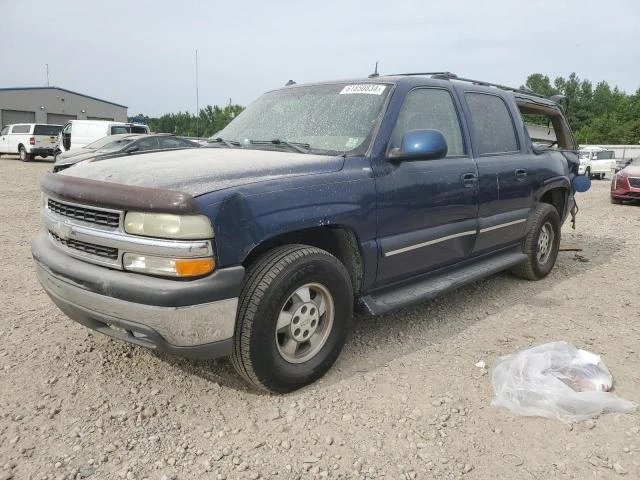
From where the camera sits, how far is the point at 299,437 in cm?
252

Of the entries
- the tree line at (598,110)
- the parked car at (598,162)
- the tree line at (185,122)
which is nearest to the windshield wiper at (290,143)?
the parked car at (598,162)

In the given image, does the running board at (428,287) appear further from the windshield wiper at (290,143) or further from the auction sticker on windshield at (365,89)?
the auction sticker on windshield at (365,89)

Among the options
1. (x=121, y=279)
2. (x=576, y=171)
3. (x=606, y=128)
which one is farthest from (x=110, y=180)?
(x=606, y=128)

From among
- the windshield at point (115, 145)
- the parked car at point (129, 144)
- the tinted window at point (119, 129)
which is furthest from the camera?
the tinted window at point (119, 129)

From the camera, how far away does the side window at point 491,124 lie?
4.21 metres

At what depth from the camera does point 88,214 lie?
266 cm

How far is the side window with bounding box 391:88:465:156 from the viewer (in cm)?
350

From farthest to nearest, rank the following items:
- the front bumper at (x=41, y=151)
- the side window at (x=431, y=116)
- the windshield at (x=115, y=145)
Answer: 1. the front bumper at (x=41, y=151)
2. the windshield at (x=115, y=145)
3. the side window at (x=431, y=116)

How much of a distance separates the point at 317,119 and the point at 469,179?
1253 mm

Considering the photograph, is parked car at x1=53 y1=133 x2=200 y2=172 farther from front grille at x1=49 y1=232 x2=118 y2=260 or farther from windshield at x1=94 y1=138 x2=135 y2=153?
front grille at x1=49 y1=232 x2=118 y2=260

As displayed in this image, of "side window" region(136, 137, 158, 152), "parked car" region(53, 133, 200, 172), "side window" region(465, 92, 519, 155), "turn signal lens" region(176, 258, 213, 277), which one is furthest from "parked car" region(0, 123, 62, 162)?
"turn signal lens" region(176, 258, 213, 277)

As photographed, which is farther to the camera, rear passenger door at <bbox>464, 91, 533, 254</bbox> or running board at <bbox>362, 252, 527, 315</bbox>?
rear passenger door at <bbox>464, 91, 533, 254</bbox>

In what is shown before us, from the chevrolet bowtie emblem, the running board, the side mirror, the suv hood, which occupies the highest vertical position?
the side mirror

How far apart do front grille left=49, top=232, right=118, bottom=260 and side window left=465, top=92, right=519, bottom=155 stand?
2.90m
